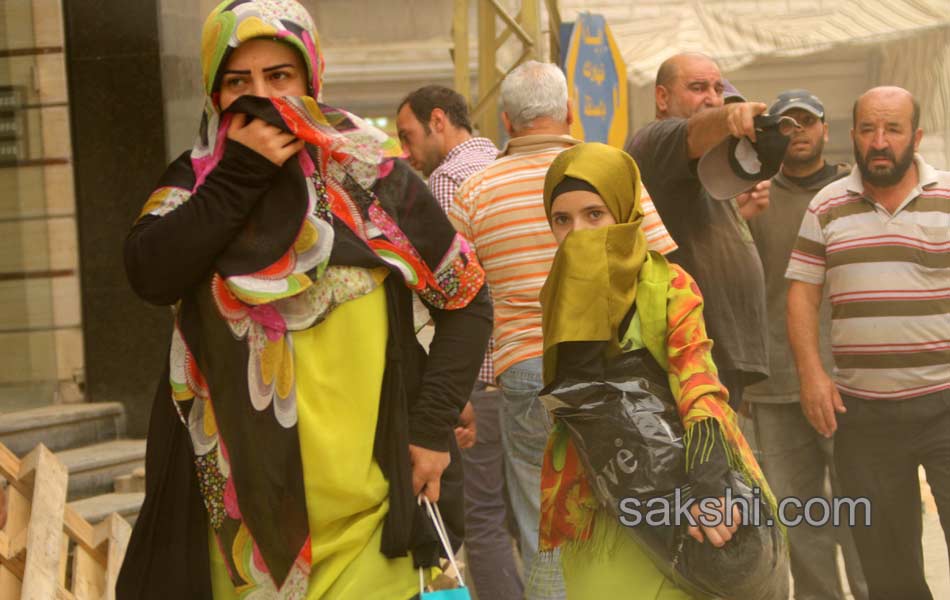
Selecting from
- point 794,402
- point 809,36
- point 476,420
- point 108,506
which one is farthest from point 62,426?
point 809,36

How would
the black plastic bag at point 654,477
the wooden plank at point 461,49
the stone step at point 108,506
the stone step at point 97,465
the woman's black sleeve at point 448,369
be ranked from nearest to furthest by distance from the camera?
1. the woman's black sleeve at point 448,369
2. the black plastic bag at point 654,477
3. the stone step at point 108,506
4. the stone step at point 97,465
5. the wooden plank at point 461,49

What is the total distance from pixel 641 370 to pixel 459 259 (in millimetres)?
650

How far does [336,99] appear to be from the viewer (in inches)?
601

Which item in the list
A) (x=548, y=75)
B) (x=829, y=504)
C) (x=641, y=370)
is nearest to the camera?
(x=641, y=370)

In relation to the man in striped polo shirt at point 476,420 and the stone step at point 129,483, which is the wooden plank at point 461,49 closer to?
the man in striped polo shirt at point 476,420

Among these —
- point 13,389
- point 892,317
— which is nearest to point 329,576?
point 892,317

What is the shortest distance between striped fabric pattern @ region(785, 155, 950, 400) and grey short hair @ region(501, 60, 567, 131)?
117 centimetres

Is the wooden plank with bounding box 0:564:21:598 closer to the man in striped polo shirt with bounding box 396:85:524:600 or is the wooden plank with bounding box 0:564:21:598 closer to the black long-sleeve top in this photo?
the man in striped polo shirt with bounding box 396:85:524:600

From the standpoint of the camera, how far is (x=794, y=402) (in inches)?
222

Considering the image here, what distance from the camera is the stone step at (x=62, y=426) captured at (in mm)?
6102

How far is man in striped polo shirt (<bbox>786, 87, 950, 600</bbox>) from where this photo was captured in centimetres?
492

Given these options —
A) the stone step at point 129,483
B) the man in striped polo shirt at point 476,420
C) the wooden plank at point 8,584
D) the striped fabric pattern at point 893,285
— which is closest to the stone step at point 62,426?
the stone step at point 129,483

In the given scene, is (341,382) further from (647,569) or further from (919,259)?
(919,259)

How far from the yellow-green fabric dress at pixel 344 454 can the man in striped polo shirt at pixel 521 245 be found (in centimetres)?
187
